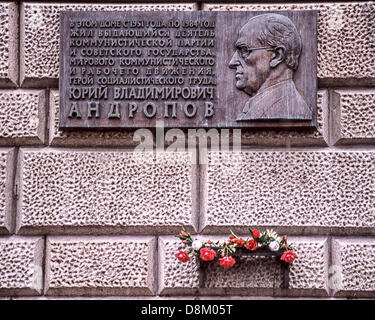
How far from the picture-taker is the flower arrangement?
10.4ft

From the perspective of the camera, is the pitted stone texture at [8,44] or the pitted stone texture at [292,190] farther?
the pitted stone texture at [8,44]

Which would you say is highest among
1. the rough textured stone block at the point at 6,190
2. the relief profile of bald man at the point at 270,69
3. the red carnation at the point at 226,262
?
the relief profile of bald man at the point at 270,69

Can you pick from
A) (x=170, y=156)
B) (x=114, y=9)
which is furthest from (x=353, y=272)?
(x=114, y=9)

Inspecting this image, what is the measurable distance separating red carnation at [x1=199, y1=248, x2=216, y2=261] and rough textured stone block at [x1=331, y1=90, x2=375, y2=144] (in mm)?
1144

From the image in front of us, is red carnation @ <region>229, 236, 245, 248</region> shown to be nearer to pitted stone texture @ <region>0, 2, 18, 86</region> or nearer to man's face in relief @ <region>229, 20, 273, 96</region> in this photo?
man's face in relief @ <region>229, 20, 273, 96</region>

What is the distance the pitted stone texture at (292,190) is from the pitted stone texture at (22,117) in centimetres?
119

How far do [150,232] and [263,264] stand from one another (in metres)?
0.78

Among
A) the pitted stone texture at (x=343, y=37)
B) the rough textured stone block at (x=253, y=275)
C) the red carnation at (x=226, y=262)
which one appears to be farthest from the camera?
the pitted stone texture at (x=343, y=37)

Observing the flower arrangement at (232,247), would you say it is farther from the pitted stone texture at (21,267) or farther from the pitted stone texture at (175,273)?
the pitted stone texture at (21,267)

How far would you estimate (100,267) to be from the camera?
342cm

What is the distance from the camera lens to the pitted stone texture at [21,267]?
134 inches

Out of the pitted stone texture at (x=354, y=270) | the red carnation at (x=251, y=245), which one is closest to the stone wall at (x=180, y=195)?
the pitted stone texture at (x=354, y=270)

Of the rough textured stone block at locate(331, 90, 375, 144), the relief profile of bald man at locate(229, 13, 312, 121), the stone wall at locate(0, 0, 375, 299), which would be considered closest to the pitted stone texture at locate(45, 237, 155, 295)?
the stone wall at locate(0, 0, 375, 299)

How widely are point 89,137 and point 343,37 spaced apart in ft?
6.13
